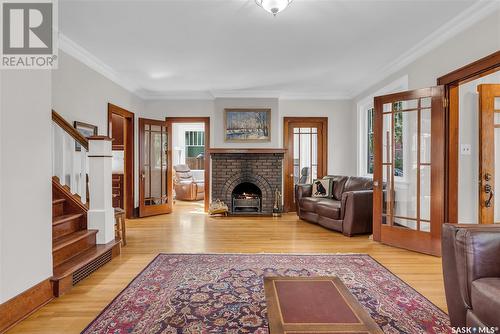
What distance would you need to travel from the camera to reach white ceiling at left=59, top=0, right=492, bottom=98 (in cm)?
279

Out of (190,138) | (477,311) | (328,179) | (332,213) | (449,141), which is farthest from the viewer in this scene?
(190,138)

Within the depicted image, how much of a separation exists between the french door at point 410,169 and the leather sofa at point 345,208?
317mm

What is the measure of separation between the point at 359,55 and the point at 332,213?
2398mm

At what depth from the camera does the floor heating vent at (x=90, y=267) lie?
252 centimetres

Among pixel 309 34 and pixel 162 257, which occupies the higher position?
pixel 309 34

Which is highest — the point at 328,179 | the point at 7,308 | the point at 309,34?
the point at 309,34

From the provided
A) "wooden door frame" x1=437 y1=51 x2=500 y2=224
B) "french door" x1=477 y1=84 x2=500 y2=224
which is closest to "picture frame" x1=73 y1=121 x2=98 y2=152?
"wooden door frame" x1=437 y1=51 x2=500 y2=224

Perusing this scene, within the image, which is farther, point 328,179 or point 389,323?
point 328,179

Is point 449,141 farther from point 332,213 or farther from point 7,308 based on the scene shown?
point 7,308

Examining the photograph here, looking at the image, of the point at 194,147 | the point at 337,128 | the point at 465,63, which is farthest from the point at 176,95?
the point at 465,63

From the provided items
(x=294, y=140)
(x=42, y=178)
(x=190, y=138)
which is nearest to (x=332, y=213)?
(x=294, y=140)

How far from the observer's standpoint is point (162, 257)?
3213 millimetres

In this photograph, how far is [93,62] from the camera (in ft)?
13.6

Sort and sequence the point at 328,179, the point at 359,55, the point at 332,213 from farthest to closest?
the point at 328,179
the point at 332,213
the point at 359,55
